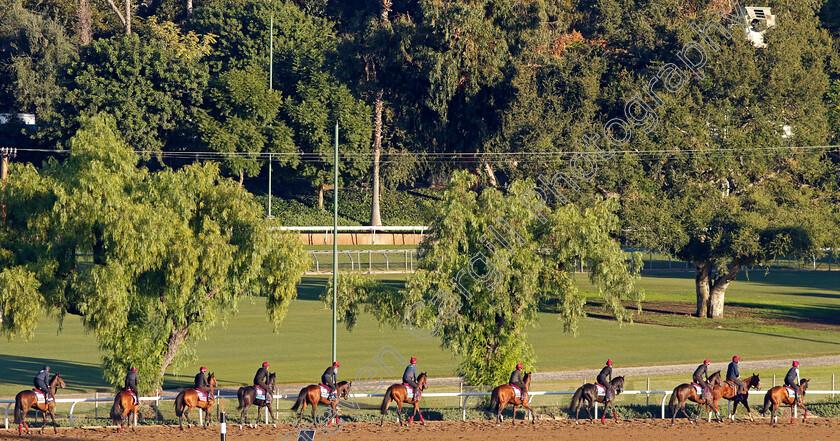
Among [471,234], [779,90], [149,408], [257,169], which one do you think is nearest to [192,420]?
[149,408]

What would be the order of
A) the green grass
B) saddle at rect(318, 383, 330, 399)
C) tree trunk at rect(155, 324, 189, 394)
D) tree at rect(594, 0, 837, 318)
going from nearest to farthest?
1. saddle at rect(318, 383, 330, 399)
2. tree trunk at rect(155, 324, 189, 394)
3. the green grass
4. tree at rect(594, 0, 837, 318)

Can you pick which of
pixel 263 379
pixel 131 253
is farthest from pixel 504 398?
pixel 131 253

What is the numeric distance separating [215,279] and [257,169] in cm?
5416

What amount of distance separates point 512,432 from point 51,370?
19.4 m

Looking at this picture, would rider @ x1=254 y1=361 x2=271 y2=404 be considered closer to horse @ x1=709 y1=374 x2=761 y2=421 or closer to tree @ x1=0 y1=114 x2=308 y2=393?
tree @ x1=0 y1=114 x2=308 y2=393

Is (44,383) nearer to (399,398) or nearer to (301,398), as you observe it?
A: (301,398)

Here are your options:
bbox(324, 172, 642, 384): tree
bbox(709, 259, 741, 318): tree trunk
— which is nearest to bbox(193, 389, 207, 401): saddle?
bbox(324, 172, 642, 384): tree

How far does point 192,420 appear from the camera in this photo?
1038 inches

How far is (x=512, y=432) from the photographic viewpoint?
25.5m

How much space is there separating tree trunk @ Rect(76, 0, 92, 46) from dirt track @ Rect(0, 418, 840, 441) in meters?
73.9

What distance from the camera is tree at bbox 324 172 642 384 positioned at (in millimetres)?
29125

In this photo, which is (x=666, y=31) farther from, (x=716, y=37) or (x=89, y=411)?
(x=89, y=411)

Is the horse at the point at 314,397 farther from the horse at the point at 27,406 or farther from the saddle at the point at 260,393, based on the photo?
the horse at the point at 27,406

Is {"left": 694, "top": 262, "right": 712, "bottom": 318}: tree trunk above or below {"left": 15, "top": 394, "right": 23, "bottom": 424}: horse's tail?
above
